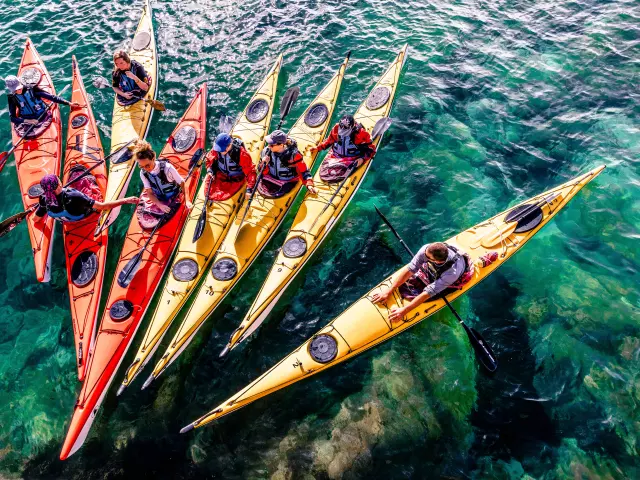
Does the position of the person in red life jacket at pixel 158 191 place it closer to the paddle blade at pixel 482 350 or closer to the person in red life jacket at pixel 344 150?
the person in red life jacket at pixel 344 150

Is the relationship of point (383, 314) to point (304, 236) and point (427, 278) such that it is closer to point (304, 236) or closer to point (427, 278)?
point (427, 278)

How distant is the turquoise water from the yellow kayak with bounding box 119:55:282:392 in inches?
26.0

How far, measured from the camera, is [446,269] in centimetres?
668

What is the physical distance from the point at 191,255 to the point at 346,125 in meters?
3.94

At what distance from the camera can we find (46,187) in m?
7.50

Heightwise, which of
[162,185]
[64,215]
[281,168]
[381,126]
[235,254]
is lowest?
[64,215]

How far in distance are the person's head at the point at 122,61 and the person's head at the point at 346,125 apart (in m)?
5.55

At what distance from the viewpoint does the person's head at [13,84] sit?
9.58 m

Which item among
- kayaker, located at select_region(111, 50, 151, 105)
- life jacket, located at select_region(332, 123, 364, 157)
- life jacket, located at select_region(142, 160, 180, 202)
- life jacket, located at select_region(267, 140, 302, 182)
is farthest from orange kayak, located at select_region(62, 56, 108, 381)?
life jacket, located at select_region(332, 123, 364, 157)

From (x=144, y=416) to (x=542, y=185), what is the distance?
9180 mm

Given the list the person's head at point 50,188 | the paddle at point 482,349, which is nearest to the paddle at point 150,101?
the person's head at point 50,188

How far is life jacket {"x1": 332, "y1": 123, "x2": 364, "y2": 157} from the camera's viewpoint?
859 centimetres

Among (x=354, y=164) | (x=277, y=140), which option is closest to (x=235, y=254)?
(x=277, y=140)

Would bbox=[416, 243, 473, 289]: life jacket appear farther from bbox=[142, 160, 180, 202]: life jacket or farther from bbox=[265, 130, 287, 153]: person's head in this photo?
bbox=[142, 160, 180, 202]: life jacket
